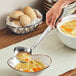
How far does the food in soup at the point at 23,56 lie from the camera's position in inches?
35.9

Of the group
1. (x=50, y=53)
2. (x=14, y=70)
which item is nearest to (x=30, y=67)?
(x=14, y=70)

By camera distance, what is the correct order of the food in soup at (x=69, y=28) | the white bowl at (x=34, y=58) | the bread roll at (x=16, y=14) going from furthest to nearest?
the bread roll at (x=16, y=14) → the food in soup at (x=69, y=28) → the white bowl at (x=34, y=58)

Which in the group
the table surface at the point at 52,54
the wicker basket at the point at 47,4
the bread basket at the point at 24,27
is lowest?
the table surface at the point at 52,54

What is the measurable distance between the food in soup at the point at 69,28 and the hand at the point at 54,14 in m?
0.05

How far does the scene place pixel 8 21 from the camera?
1124mm

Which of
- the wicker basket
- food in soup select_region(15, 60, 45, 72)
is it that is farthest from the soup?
the wicker basket

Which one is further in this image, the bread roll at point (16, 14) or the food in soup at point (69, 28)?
the bread roll at point (16, 14)

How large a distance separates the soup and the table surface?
0.04m

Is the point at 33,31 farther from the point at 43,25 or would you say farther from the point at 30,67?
the point at 30,67

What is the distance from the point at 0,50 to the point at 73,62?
0.95ft

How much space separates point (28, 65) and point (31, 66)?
1 centimetres

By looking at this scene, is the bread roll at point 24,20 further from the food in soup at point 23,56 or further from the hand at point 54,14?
the food in soup at point 23,56

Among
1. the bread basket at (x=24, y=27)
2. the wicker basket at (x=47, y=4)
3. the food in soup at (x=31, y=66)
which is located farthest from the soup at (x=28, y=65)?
the wicker basket at (x=47, y=4)

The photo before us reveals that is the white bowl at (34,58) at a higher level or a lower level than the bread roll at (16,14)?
lower
